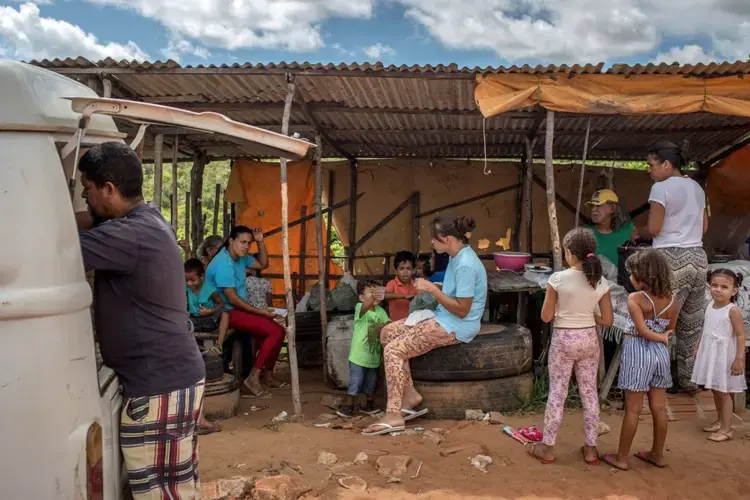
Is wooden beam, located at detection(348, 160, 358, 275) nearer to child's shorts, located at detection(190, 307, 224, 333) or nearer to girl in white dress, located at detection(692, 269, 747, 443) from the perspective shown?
child's shorts, located at detection(190, 307, 224, 333)

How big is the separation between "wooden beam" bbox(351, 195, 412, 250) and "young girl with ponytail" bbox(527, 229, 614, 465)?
6280 mm

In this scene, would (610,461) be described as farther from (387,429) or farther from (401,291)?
(401,291)

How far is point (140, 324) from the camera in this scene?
221 centimetres

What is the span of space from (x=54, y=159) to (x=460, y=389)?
4.35m

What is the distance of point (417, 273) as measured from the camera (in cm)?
775

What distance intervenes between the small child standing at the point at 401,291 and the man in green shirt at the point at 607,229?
2500 millimetres

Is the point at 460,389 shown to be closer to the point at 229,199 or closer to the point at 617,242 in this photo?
the point at 617,242

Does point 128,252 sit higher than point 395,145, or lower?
lower

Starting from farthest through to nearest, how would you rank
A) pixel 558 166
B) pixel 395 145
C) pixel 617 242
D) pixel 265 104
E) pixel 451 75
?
pixel 558 166, pixel 395 145, pixel 617 242, pixel 265 104, pixel 451 75

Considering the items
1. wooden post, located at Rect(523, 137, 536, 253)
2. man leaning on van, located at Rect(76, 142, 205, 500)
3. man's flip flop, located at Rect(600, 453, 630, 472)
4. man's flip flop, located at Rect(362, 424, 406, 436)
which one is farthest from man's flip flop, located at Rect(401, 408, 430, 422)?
wooden post, located at Rect(523, 137, 536, 253)

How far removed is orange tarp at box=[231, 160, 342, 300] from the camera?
10.7 metres

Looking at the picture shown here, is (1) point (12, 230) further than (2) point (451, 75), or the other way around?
(2) point (451, 75)

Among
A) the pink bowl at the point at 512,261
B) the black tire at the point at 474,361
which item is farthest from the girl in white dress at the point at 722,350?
the pink bowl at the point at 512,261

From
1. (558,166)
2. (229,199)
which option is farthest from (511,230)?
(229,199)
